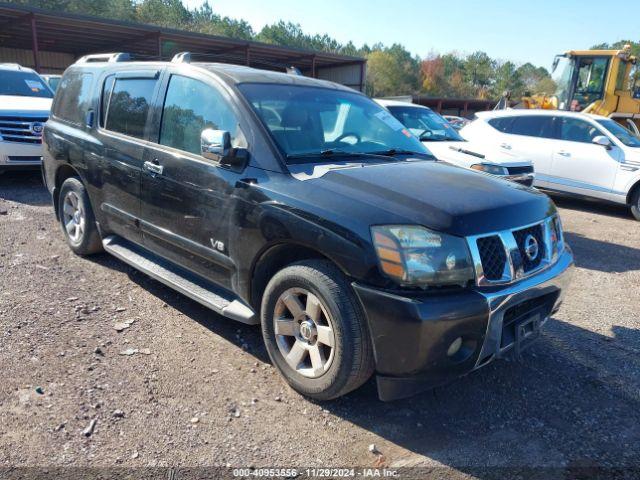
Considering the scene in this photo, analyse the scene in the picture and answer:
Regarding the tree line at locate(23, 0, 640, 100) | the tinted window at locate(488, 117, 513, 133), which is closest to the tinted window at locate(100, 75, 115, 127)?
the tinted window at locate(488, 117, 513, 133)

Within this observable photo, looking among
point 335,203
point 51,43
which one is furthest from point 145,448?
point 51,43

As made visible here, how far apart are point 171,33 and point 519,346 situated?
23.1 m

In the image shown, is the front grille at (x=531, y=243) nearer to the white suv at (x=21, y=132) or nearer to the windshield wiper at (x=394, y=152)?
the windshield wiper at (x=394, y=152)

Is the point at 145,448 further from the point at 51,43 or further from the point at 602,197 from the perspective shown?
the point at 51,43

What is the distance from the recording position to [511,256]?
2697mm

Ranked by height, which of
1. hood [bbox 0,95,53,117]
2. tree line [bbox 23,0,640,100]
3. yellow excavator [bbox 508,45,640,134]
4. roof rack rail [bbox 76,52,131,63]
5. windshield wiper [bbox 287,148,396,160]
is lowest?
windshield wiper [bbox 287,148,396,160]

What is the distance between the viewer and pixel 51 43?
89.2 feet

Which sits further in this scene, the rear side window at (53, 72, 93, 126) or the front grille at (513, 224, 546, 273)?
the rear side window at (53, 72, 93, 126)

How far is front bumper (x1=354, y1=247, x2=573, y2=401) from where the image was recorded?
2.40 m

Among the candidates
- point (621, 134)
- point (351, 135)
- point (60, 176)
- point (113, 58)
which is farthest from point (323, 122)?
point (621, 134)

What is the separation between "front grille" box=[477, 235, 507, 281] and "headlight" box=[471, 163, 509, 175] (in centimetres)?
380

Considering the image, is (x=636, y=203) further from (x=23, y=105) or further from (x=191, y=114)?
(x=23, y=105)

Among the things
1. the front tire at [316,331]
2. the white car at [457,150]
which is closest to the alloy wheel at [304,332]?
the front tire at [316,331]

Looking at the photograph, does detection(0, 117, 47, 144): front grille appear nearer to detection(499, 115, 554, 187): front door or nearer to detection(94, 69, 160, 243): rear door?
detection(94, 69, 160, 243): rear door
